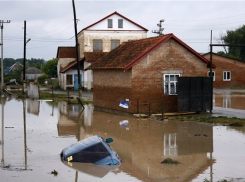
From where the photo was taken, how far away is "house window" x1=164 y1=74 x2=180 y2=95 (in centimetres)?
2553

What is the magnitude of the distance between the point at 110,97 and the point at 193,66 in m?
5.56

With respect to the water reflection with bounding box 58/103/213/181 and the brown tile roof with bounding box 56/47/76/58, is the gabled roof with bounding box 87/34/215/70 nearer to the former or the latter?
the water reflection with bounding box 58/103/213/181

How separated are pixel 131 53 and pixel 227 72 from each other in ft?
114

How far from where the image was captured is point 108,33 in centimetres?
5781

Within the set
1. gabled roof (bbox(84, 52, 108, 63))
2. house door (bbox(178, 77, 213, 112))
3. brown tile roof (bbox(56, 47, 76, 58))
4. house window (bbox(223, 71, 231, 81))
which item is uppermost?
brown tile roof (bbox(56, 47, 76, 58))

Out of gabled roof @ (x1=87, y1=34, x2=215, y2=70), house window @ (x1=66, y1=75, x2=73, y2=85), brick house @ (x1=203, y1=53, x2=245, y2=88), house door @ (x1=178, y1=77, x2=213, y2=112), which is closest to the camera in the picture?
house door @ (x1=178, y1=77, x2=213, y2=112)

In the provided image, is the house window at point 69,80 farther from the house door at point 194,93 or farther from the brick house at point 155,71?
the house door at point 194,93

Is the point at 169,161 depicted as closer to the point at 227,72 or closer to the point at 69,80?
the point at 69,80

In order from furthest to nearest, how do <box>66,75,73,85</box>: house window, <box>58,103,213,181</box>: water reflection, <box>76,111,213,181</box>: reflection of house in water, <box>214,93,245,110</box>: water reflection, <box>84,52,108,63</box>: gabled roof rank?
<box>66,75,73,85</box>: house window → <box>84,52,108,63</box>: gabled roof → <box>214,93,245,110</box>: water reflection → <box>58,103,213,181</box>: water reflection → <box>76,111,213,181</box>: reflection of house in water

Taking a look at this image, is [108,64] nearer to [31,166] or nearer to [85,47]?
[31,166]

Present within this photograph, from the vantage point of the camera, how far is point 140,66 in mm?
24891

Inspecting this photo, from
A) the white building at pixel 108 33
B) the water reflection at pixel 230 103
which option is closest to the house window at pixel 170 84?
the water reflection at pixel 230 103

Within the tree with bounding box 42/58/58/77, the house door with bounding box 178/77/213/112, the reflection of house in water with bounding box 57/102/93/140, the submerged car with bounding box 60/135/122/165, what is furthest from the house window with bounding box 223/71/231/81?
the submerged car with bounding box 60/135/122/165

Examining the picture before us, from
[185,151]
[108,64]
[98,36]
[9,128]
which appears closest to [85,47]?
[98,36]
